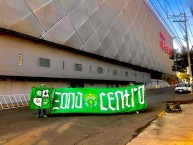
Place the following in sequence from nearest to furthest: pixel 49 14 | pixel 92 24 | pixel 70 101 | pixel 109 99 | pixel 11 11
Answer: pixel 70 101 < pixel 109 99 < pixel 11 11 < pixel 49 14 < pixel 92 24

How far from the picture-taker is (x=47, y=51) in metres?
26.8

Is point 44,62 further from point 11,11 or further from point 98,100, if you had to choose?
point 98,100

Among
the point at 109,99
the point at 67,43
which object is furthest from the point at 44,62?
the point at 109,99

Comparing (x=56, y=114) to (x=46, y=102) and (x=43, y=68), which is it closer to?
(x=46, y=102)

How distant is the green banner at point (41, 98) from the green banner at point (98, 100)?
436mm

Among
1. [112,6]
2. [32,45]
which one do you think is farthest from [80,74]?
[112,6]

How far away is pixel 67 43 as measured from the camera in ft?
97.8

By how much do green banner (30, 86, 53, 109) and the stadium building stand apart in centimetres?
811

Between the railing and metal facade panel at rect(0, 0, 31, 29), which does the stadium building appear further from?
the railing

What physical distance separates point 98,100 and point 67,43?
16457 mm

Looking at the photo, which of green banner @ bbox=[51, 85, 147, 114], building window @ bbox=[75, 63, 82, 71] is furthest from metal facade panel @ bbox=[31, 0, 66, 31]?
green banner @ bbox=[51, 85, 147, 114]

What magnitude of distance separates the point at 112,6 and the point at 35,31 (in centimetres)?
2235

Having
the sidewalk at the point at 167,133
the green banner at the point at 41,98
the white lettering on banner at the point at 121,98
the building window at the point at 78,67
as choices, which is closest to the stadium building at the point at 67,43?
the building window at the point at 78,67

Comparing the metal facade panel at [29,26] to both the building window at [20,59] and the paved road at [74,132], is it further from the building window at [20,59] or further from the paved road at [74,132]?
the paved road at [74,132]
